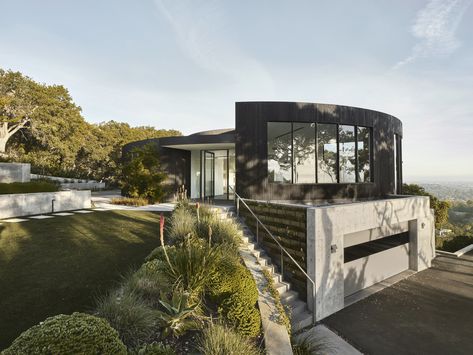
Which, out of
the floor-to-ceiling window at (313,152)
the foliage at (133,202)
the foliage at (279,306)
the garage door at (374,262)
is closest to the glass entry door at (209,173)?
the foliage at (133,202)

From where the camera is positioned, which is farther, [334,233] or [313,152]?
[313,152]

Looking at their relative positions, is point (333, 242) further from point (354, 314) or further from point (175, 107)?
point (175, 107)

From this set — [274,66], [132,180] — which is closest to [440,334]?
[274,66]

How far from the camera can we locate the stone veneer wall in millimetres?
6023

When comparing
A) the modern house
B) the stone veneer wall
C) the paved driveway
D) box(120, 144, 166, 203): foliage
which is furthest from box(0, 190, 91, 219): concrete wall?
the paved driveway

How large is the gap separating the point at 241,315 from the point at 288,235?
2.97m

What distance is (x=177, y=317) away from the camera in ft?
11.2

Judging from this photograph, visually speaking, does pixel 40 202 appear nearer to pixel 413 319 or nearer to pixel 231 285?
pixel 231 285

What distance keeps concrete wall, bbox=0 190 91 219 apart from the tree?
15.4 metres

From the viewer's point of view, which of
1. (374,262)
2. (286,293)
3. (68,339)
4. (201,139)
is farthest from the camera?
(201,139)

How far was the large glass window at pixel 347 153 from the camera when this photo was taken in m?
10.4

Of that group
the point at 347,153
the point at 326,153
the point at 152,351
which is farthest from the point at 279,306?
the point at 347,153

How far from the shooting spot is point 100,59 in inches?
475

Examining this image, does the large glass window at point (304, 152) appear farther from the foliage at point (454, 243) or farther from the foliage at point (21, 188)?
the foliage at point (21, 188)
